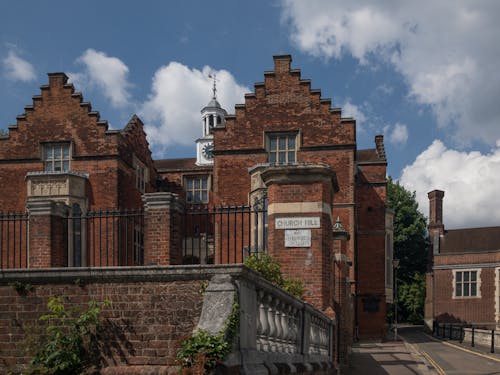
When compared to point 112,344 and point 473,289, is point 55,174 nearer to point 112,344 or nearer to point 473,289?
point 112,344

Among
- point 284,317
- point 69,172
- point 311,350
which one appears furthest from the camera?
point 69,172

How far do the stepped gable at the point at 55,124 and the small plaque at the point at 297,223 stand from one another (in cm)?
1455

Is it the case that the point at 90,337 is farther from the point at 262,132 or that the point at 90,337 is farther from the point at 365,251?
the point at 365,251

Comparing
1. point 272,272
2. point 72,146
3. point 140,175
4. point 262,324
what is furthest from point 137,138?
point 262,324

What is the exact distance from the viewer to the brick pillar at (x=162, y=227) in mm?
14000

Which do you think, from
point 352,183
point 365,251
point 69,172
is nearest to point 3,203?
point 69,172

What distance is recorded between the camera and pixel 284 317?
841 centimetres

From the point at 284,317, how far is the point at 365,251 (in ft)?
80.1

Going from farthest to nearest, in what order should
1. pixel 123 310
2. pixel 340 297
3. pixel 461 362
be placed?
pixel 461 362
pixel 340 297
pixel 123 310

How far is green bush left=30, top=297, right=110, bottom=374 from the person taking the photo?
19.5 feet

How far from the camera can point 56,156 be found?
2631 cm

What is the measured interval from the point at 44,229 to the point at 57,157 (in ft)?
38.7

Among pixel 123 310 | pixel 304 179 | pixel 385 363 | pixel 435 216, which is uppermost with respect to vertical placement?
pixel 304 179

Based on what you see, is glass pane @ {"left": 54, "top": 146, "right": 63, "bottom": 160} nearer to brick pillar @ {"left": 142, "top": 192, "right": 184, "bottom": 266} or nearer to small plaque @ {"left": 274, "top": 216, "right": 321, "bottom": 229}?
brick pillar @ {"left": 142, "top": 192, "right": 184, "bottom": 266}
